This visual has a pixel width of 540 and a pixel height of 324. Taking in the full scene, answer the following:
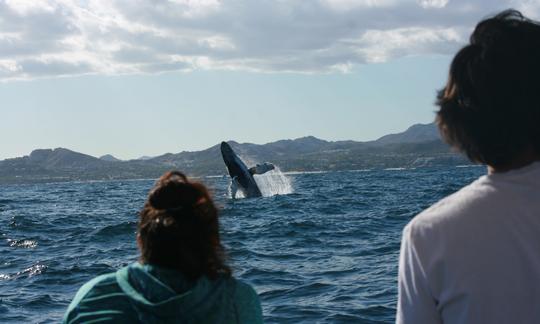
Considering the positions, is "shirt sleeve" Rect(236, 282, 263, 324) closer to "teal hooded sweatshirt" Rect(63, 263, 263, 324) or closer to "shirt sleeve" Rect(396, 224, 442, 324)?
"teal hooded sweatshirt" Rect(63, 263, 263, 324)


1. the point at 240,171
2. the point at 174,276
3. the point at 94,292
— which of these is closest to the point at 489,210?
the point at 174,276

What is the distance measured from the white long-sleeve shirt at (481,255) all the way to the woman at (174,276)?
86cm

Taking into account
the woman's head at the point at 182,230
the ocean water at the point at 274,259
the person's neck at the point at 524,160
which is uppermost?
the person's neck at the point at 524,160

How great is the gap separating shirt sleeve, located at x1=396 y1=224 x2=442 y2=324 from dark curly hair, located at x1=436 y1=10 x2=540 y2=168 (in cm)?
40

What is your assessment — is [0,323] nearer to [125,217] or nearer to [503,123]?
[503,123]

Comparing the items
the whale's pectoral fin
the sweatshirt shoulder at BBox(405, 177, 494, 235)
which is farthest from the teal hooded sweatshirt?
the whale's pectoral fin

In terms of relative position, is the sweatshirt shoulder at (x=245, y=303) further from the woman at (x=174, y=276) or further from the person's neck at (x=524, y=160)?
the person's neck at (x=524, y=160)

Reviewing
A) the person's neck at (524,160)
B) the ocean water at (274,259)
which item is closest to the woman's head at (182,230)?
the ocean water at (274,259)

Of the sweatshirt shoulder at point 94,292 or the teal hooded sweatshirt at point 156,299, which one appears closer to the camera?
the teal hooded sweatshirt at point 156,299

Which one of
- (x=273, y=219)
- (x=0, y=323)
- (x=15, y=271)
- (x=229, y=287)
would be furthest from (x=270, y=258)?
(x=229, y=287)

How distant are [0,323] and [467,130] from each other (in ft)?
32.6

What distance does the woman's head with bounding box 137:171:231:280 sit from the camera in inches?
129

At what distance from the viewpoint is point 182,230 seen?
3277 millimetres

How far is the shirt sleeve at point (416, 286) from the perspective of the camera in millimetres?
2787
